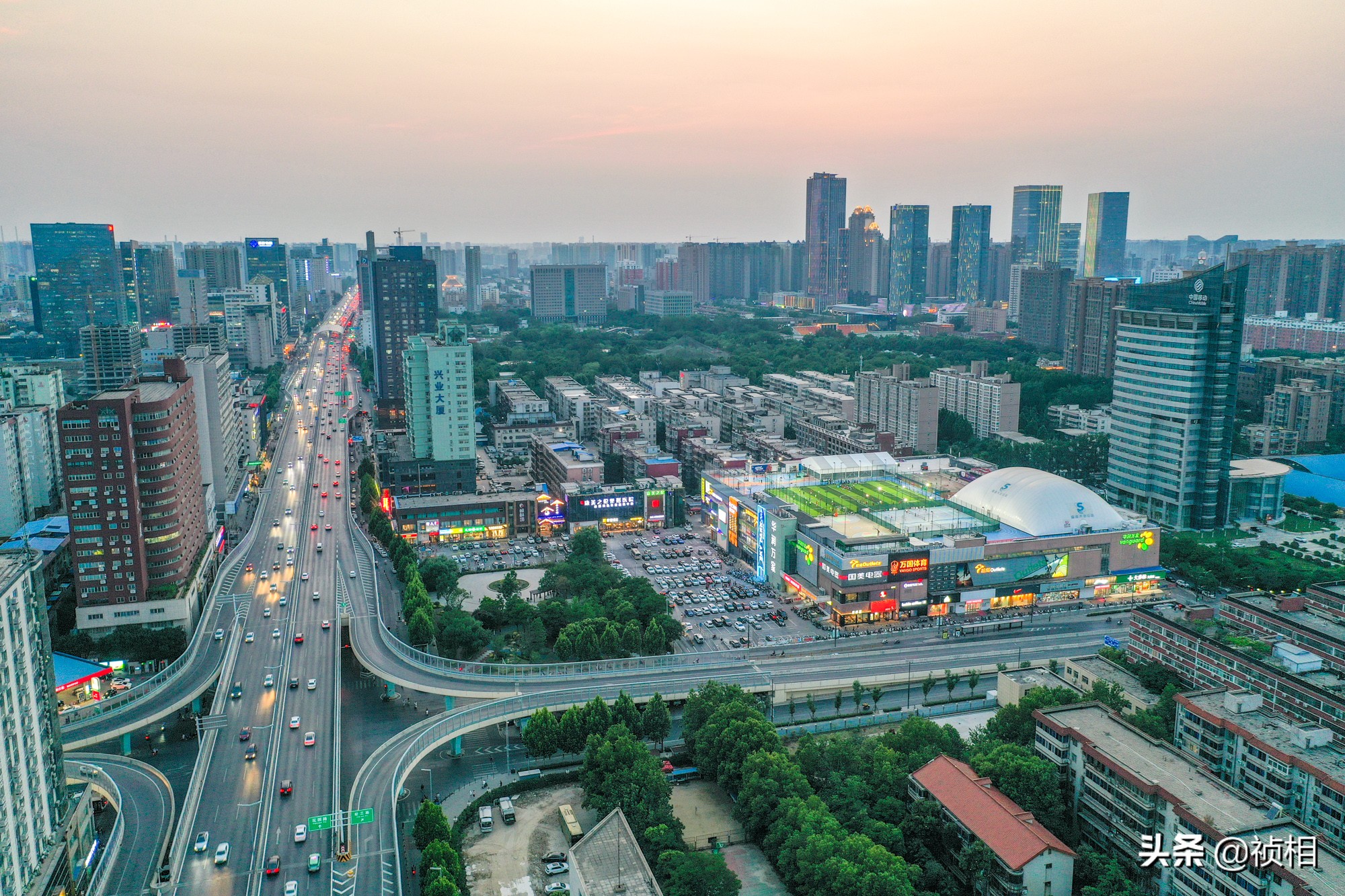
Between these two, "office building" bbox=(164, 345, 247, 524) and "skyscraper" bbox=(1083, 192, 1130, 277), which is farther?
"skyscraper" bbox=(1083, 192, 1130, 277)

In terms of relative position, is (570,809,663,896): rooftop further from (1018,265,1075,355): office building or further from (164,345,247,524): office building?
→ (1018,265,1075,355): office building

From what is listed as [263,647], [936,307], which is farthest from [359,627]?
[936,307]

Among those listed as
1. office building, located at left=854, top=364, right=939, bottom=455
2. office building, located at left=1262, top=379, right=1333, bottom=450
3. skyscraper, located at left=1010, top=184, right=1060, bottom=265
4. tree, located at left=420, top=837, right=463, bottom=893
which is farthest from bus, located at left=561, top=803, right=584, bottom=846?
skyscraper, located at left=1010, top=184, right=1060, bottom=265

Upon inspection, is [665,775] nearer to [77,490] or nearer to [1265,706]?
[1265,706]

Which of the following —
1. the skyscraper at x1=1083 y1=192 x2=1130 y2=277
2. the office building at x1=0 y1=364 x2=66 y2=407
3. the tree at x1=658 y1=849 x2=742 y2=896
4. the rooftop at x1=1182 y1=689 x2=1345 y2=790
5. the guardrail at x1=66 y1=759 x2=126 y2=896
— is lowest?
the guardrail at x1=66 y1=759 x2=126 y2=896

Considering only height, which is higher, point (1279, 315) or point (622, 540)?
point (1279, 315)
